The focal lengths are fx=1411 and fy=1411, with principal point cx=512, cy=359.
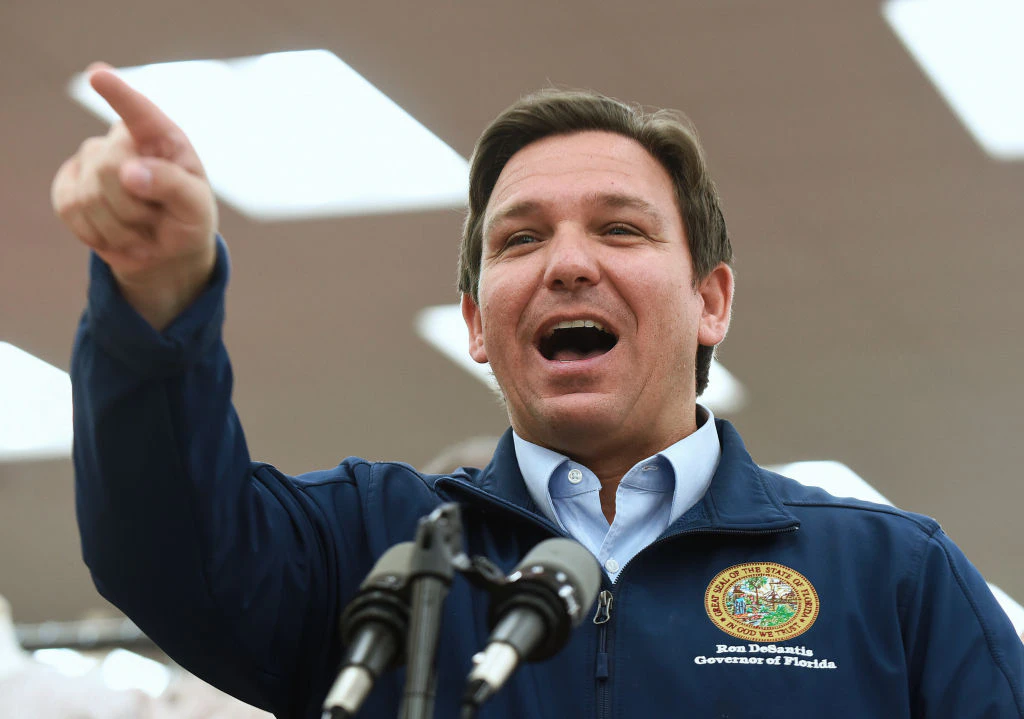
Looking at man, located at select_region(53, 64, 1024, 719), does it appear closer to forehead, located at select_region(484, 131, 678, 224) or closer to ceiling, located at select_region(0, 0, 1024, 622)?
forehead, located at select_region(484, 131, 678, 224)

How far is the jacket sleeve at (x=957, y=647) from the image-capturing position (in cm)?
151

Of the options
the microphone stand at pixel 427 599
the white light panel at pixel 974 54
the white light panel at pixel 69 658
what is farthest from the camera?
the white light panel at pixel 974 54

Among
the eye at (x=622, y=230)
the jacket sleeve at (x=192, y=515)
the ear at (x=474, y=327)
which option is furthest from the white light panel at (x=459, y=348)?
the jacket sleeve at (x=192, y=515)

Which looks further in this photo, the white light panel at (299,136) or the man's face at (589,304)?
the white light panel at (299,136)

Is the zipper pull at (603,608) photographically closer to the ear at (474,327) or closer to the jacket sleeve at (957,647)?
the jacket sleeve at (957,647)

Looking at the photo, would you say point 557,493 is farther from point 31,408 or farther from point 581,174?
point 31,408

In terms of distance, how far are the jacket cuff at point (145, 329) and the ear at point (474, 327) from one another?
0.70 m

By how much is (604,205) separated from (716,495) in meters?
0.43

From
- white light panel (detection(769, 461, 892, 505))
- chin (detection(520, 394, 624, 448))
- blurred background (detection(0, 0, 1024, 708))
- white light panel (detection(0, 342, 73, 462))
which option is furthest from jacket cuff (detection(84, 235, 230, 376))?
white light panel (detection(769, 461, 892, 505))

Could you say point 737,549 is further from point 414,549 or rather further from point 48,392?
point 48,392

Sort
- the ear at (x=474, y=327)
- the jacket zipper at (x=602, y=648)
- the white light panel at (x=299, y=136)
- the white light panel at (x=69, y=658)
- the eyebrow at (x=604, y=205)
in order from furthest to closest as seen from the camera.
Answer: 1. the white light panel at (x=299, y=136)
2. the white light panel at (x=69, y=658)
3. the ear at (x=474, y=327)
4. the eyebrow at (x=604, y=205)
5. the jacket zipper at (x=602, y=648)

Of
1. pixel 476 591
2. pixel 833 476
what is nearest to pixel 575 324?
pixel 476 591

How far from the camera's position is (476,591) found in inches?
62.4

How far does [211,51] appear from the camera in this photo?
171 inches
